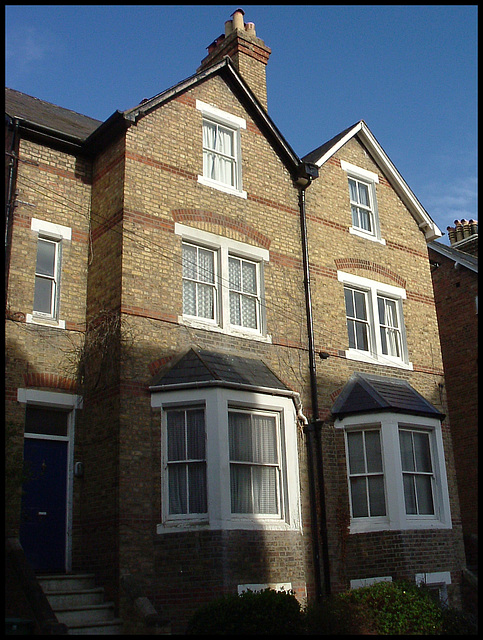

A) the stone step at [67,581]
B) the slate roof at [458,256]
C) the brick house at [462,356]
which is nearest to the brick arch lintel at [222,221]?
the stone step at [67,581]

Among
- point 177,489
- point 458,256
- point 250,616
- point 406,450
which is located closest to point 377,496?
point 406,450

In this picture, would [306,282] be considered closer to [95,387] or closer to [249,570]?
[95,387]

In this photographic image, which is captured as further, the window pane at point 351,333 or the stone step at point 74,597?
the window pane at point 351,333

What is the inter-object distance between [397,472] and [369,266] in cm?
530

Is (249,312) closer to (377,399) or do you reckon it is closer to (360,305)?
(377,399)

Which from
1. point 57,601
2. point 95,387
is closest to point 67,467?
point 95,387

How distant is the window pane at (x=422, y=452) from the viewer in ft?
49.4

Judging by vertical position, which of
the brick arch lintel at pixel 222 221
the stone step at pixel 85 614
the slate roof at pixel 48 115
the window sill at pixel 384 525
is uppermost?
the slate roof at pixel 48 115

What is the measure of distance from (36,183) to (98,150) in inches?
64.2

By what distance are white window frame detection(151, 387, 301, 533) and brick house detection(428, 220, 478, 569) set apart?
7.25 metres

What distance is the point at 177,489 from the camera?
12320 millimetres

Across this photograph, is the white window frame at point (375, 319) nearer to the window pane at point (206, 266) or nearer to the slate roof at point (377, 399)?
the slate roof at point (377, 399)

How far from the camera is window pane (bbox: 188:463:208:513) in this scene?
1224 cm

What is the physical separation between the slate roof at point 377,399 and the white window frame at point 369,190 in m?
3.74
